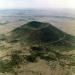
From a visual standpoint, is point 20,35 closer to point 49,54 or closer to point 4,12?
Answer: point 4,12

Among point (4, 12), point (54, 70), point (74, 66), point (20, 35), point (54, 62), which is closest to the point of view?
point (54, 70)

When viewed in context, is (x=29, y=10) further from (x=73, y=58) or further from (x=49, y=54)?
(x=73, y=58)

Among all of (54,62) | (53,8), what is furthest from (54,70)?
(53,8)

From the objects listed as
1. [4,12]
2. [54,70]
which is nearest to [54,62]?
[54,70]

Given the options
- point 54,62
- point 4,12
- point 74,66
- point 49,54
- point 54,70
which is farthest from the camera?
point 4,12

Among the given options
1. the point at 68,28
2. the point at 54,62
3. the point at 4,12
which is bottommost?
the point at 54,62

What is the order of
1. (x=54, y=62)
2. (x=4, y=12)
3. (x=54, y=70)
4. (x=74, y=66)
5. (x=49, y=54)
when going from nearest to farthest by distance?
(x=54, y=70), (x=74, y=66), (x=54, y=62), (x=49, y=54), (x=4, y=12)

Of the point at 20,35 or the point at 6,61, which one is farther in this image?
the point at 20,35

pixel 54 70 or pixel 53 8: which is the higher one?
pixel 53 8

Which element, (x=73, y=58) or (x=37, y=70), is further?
(x=73, y=58)
